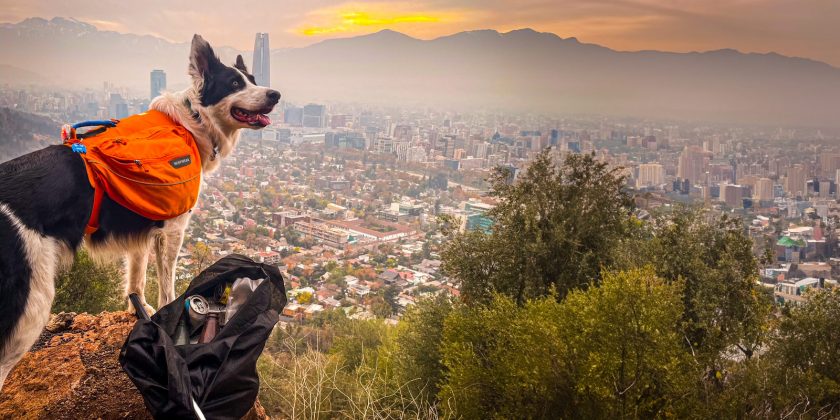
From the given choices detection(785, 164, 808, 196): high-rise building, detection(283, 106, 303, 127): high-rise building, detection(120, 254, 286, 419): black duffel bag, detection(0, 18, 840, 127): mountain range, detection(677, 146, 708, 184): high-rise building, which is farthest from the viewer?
detection(0, 18, 840, 127): mountain range

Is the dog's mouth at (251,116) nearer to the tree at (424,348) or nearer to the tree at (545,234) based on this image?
the tree at (424,348)

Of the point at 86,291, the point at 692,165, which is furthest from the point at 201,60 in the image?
the point at 692,165

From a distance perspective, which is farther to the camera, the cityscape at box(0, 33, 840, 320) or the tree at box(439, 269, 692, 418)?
the cityscape at box(0, 33, 840, 320)

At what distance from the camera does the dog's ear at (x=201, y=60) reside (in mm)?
3197

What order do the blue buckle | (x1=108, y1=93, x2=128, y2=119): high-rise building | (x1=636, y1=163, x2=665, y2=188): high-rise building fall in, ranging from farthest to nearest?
1. (x1=636, y1=163, x2=665, y2=188): high-rise building
2. (x1=108, y1=93, x2=128, y2=119): high-rise building
3. the blue buckle

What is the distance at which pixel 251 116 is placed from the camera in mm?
3373

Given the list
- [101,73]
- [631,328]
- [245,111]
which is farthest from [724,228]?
[101,73]

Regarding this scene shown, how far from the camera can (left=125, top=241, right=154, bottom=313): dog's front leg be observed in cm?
331

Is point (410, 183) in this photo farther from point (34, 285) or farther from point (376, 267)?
point (34, 285)

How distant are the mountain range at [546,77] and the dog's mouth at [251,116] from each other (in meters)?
21.7

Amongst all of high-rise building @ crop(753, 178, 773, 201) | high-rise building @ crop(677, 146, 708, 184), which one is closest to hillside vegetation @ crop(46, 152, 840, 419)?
high-rise building @ crop(753, 178, 773, 201)

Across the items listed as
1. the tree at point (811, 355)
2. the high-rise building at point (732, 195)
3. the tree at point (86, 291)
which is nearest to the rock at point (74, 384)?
the tree at point (86, 291)

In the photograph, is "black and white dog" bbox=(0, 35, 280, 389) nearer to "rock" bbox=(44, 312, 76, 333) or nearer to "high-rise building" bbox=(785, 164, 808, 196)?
"rock" bbox=(44, 312, 76, 333)

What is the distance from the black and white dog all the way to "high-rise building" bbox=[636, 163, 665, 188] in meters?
23.9
